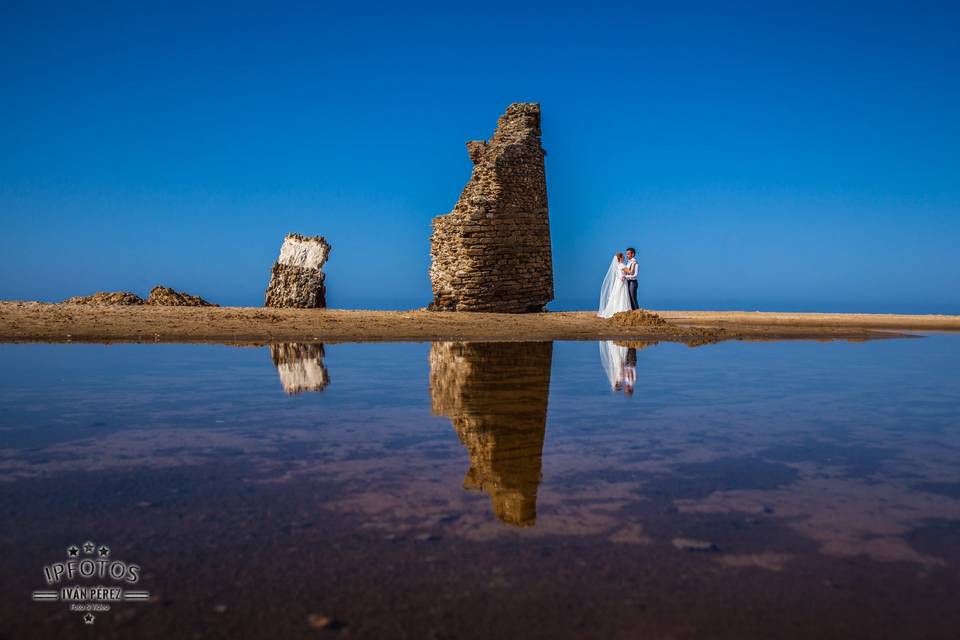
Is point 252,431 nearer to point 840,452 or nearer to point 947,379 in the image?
point 840,452

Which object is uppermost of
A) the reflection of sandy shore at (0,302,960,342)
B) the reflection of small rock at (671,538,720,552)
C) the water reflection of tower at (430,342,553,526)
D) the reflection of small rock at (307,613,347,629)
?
the reflection of sandy shore at (0,302,960,342)

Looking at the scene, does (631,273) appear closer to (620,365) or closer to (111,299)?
(620,365)

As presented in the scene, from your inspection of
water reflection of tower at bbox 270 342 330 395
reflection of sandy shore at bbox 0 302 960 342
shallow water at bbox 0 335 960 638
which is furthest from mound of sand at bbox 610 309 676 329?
shallow water at bbox 0 335 960 638

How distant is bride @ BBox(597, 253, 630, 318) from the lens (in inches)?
705

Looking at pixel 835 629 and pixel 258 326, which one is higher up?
pixel 258 326

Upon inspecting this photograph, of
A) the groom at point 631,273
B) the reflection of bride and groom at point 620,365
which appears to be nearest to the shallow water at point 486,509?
the reflection of bride and groom at point 620,365

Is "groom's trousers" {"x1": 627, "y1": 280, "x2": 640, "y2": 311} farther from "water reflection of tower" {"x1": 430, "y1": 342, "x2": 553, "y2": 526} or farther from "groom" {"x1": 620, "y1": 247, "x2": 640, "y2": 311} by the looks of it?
"water reflection of tower" {"x1": 430, "y1": 342, "x2": 553, "y2": 526}

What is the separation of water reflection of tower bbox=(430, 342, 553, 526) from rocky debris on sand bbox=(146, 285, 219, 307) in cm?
1082

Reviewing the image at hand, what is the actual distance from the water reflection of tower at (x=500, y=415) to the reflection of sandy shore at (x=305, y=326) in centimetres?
380

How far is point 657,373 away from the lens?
24.5ft

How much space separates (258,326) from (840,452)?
10788 mm

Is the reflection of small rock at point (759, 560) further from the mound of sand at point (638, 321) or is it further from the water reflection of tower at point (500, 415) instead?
the mound of sand at point (638, 321)

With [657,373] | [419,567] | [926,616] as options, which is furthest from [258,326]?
[926,616]

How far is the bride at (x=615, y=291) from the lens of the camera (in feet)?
58.7
